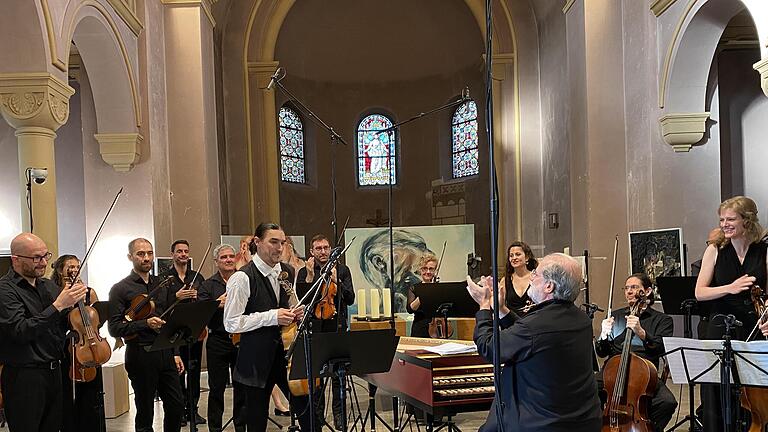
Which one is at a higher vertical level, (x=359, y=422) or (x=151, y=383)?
(x=151, y=383)

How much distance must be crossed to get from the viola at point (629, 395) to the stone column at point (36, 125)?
5.17 m

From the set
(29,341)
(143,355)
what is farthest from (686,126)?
(29,341)

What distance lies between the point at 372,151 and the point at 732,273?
13.1m

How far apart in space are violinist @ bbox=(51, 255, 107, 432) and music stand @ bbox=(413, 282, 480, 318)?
8.72ft

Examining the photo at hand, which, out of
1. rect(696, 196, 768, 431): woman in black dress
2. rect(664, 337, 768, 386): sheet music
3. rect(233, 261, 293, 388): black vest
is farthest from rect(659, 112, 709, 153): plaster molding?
rect(233, 261, 293, 388): black vest

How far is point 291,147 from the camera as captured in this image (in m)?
17.1

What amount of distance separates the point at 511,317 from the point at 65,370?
3.51 metres

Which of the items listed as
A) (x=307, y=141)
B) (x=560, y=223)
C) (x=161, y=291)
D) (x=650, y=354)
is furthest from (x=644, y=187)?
(x=307, y=141)

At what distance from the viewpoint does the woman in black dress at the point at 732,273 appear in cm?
494

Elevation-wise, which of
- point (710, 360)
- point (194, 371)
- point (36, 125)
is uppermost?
point (36, 125)

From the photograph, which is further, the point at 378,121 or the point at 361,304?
the point at 378,121

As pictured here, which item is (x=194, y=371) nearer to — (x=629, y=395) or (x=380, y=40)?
(x=629, y=395)

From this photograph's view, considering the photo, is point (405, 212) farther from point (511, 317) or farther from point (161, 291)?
point (511, 317)

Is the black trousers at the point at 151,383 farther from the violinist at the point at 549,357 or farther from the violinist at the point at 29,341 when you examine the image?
the violinist at the point at 549,357
